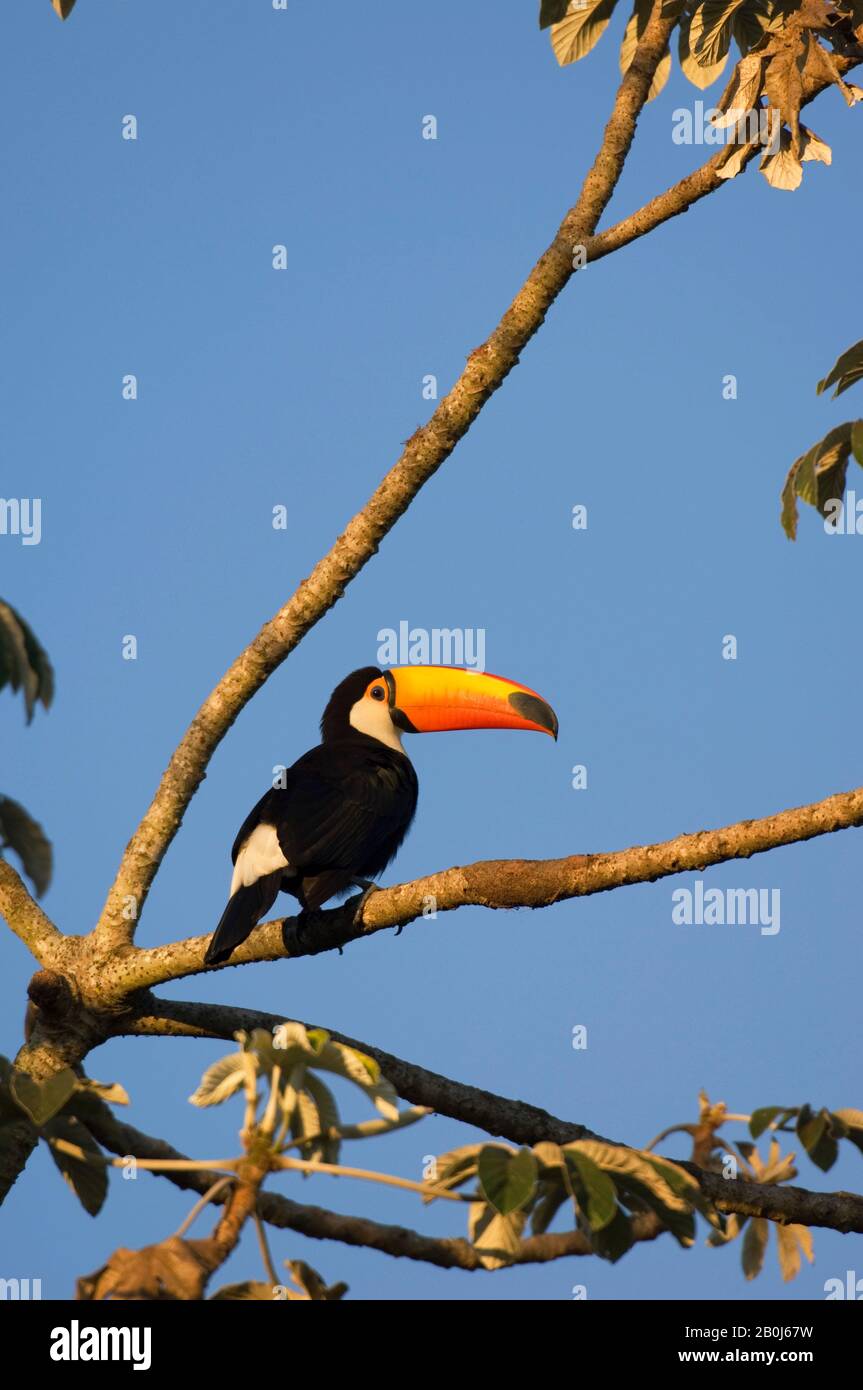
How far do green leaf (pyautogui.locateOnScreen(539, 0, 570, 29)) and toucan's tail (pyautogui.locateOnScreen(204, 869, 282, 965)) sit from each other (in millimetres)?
4011

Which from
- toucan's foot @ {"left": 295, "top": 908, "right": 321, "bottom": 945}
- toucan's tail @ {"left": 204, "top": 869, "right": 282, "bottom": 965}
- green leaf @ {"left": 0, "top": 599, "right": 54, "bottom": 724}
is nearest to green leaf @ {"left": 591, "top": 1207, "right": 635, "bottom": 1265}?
green leaf @ {"left": 0, "top": 599, "right": 54, "bottom": 724}

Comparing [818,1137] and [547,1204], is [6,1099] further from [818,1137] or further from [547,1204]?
[818,1137]

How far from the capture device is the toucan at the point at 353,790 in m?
7.28

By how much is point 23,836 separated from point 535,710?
21.2 feet

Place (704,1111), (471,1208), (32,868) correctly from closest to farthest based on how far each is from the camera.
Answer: (32,868) < (471,1208) < (704,1111)

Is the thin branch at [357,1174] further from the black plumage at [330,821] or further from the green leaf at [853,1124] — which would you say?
the black plumage at [330,821]

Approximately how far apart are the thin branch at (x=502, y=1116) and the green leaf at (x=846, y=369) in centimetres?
243

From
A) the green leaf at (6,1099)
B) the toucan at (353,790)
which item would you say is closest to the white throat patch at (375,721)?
the toucan at (353,790)

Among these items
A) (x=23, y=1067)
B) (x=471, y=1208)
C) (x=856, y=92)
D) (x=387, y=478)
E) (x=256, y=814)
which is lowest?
(x=471, y=1208)

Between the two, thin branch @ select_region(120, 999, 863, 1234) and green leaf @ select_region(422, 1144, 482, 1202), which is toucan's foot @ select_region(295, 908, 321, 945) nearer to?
thin branch @ select_region(120, 999, 863, 1234)
